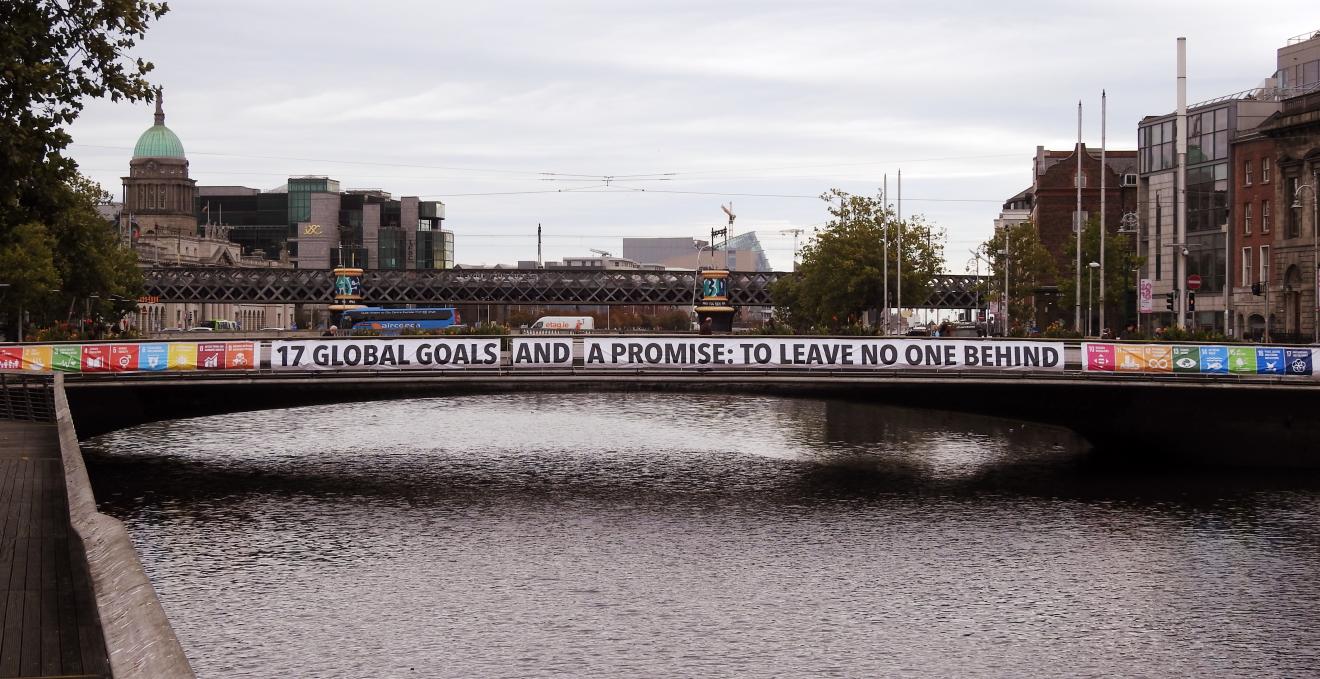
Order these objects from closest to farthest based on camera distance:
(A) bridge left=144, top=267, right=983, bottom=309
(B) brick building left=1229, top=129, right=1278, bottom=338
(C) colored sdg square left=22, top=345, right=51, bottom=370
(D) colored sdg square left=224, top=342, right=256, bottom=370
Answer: (D) colored sdg square left=224, top=342, right=256, bottom=370 < (C) colored sdg square left=22, top=345, right=51, bottom=370 < (B) brick building left=1229, top=129, right=1278, bottom=338 < (A) bridge left=144, top=267, right=983, bottom=309

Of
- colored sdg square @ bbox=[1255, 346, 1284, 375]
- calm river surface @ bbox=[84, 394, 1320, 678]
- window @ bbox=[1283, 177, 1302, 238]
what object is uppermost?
window @ bbox=[1283, 177, 1302, 238]

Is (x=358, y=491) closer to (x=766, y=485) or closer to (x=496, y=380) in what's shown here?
(x=496, y=380)

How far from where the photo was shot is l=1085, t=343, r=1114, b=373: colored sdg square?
50688 millimetres

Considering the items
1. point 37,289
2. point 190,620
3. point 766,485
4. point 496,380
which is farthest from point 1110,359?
point 37,289

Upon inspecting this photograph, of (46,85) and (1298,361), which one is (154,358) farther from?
(1298,361)

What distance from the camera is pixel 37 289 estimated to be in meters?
82.6

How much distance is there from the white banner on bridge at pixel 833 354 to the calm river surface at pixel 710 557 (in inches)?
170

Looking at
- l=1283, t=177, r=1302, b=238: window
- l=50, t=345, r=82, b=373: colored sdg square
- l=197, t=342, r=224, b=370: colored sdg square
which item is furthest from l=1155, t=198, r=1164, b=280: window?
l=50, t=345, r=82, b=373: colored sdg square

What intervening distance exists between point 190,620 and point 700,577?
11.9 metres

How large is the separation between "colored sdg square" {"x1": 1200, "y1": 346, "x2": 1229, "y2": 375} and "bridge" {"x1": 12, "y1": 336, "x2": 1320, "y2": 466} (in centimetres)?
9

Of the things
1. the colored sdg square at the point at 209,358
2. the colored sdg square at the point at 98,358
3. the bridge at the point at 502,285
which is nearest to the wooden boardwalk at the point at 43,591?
the colored sdg square at the point at 209,358

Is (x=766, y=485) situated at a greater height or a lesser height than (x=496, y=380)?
lesser

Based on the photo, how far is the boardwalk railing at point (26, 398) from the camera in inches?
1812

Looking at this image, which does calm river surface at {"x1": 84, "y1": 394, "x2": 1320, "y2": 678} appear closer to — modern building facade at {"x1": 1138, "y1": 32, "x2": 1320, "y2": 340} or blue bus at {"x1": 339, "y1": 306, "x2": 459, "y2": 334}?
modern building facade at {"x1": 1138, "y1": 32, "x2": 1320, "y2": 340}
